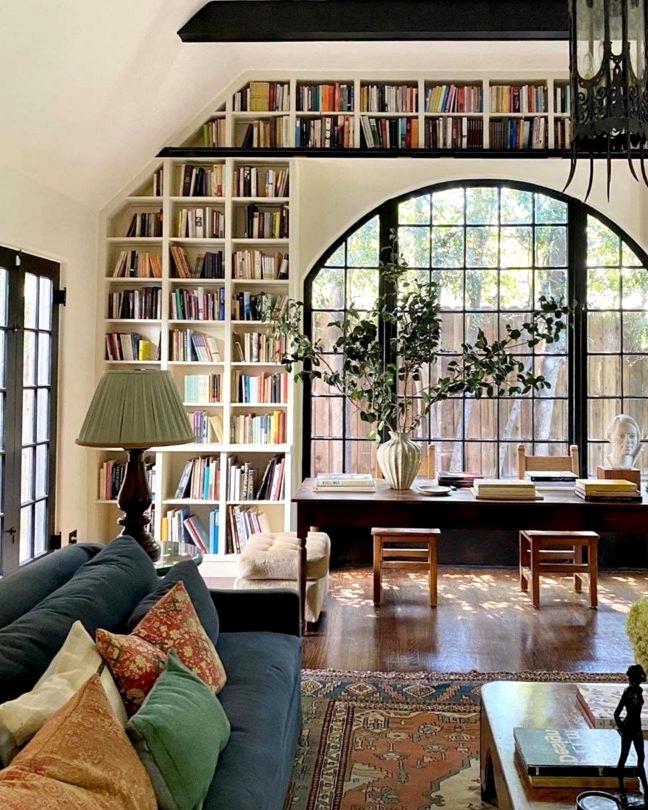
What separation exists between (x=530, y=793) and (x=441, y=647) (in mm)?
2032

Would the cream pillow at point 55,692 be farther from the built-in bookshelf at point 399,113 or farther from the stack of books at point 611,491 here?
the built-in bookshelf at point 399,113

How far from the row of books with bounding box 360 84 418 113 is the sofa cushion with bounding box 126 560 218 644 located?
3.98 m

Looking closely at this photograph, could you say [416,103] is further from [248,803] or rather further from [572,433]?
[248,803]

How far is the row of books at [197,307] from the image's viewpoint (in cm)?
518

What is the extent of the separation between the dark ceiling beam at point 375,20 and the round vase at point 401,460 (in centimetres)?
242

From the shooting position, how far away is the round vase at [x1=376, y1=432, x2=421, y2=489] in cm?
392

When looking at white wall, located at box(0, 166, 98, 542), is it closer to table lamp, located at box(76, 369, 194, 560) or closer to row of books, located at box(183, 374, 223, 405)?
row of books, located at box(183, 374, 223, 405)

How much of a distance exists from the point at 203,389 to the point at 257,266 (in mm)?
982

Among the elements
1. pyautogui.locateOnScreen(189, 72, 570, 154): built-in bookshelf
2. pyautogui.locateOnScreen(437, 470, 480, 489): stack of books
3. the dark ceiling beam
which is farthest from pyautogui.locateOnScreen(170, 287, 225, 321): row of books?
pyautogui.locateOnScreen(437, 470, 480, 489): stack of books

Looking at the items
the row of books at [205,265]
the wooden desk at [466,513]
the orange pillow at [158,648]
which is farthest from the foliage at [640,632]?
the row of books at [205,265]

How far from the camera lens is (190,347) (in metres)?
5.20

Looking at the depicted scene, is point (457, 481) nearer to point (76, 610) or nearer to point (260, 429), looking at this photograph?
point (260, 429)

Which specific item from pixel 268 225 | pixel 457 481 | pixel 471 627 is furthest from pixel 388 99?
pixel 471 627

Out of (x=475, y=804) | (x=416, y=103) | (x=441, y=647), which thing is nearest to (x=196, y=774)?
(x=475, y=804)
